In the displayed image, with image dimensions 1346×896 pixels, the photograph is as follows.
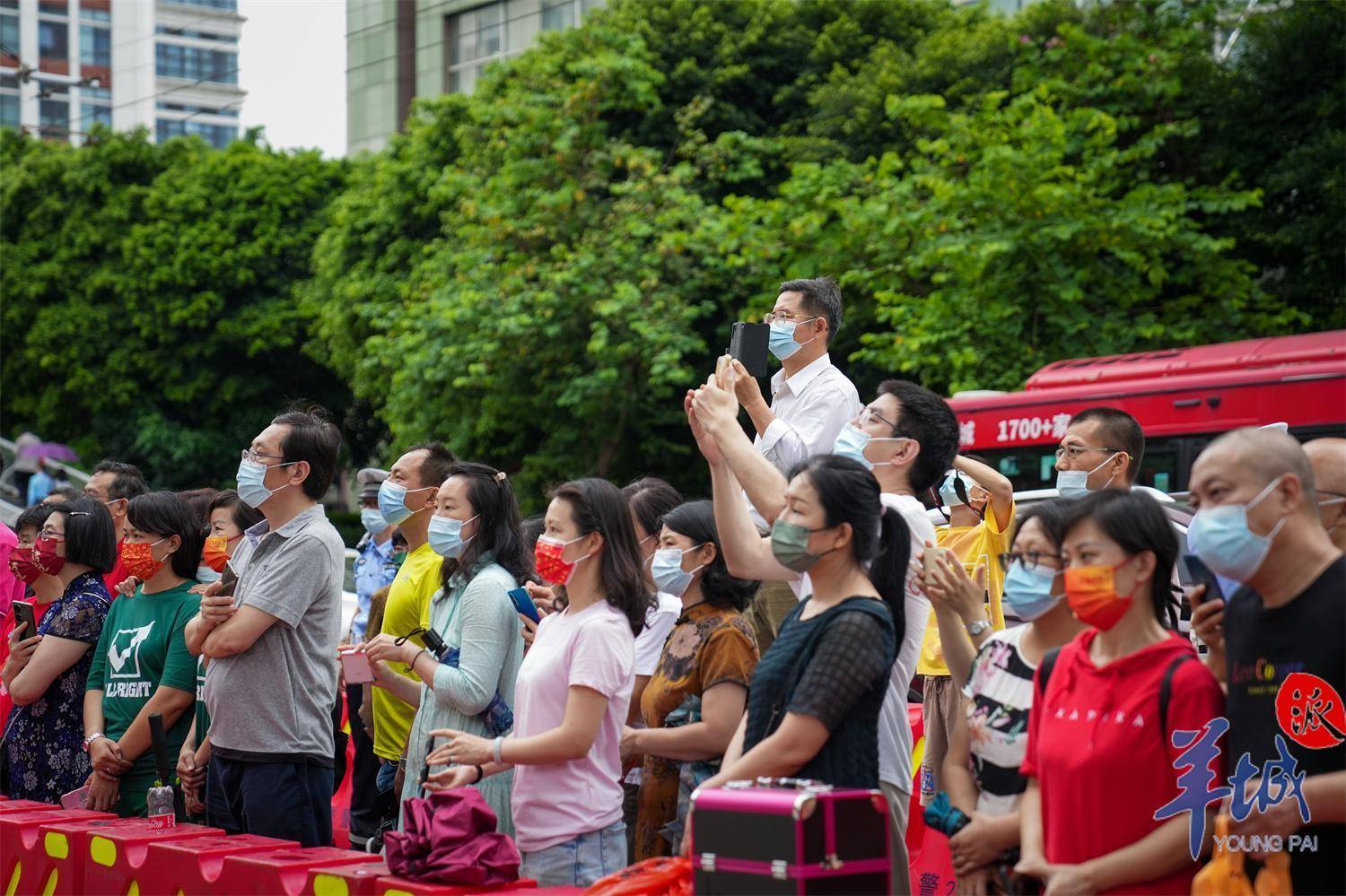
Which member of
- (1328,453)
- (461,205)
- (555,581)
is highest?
(461,205)

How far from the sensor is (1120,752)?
138 inches

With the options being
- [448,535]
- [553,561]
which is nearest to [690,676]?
[553,561]

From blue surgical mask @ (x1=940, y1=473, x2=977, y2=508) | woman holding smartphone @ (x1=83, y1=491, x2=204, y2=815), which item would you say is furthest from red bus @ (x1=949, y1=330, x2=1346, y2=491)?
woman holding smartphone @ (x1=83, y1=491, x2=204, y2=815)

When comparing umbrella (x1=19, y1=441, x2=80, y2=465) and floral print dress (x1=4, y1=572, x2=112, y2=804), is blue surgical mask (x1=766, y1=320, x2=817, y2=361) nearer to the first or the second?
floral print dress (x1=4, y1=572, x2=112, y2=804)

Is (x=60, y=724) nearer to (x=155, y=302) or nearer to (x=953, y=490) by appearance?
(x=953, y=490)

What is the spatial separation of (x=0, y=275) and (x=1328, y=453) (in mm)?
30816

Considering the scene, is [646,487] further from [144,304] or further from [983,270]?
[144,304]

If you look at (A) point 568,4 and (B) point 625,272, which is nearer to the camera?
(B) point 625,272

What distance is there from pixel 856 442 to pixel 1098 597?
1351 millimetres

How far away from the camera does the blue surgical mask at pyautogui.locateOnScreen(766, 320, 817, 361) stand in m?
5.66

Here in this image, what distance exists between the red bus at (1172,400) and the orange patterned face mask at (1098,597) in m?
8.85

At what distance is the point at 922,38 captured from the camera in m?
21.2

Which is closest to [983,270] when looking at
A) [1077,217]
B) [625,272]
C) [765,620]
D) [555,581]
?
[1077,217]

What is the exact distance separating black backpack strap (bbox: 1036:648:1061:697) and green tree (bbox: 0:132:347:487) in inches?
1090
